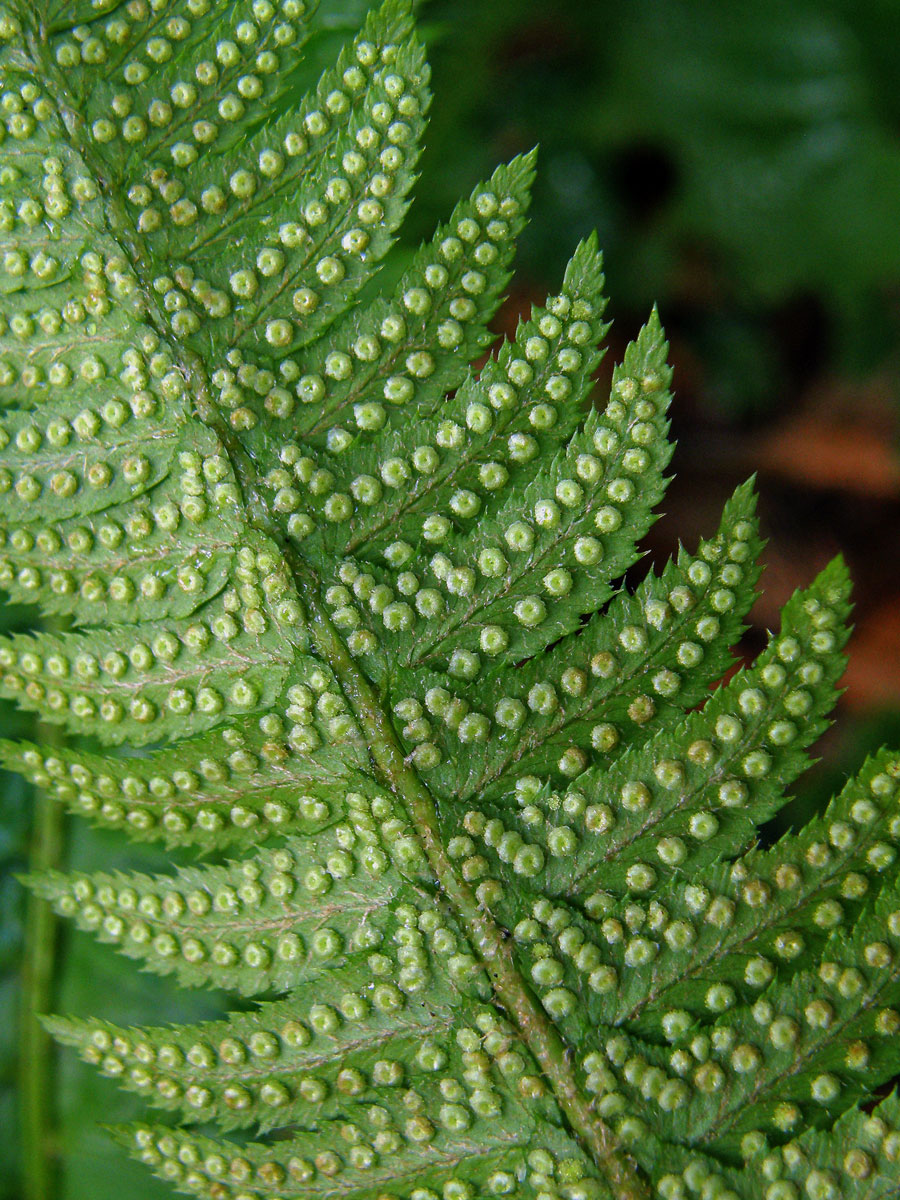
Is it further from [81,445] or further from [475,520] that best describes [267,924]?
[81,445]

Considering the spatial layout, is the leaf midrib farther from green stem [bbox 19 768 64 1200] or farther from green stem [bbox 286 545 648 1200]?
green stem [bbox 19 768 64 1200]

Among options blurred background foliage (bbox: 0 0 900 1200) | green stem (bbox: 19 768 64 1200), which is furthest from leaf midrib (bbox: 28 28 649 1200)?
blurred background foliage (bbox: 0 0 900 1200)

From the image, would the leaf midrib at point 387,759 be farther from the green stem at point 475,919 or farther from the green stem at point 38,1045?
the green stem at point 38,1045

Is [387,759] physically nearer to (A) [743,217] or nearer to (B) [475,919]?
(B) [475,919]

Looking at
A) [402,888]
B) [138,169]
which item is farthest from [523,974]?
[138,169]

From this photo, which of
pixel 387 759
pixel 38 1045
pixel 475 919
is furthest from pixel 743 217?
pixel 38 1045

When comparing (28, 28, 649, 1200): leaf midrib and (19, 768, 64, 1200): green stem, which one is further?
(19, 768, 64, 1200): green stem
